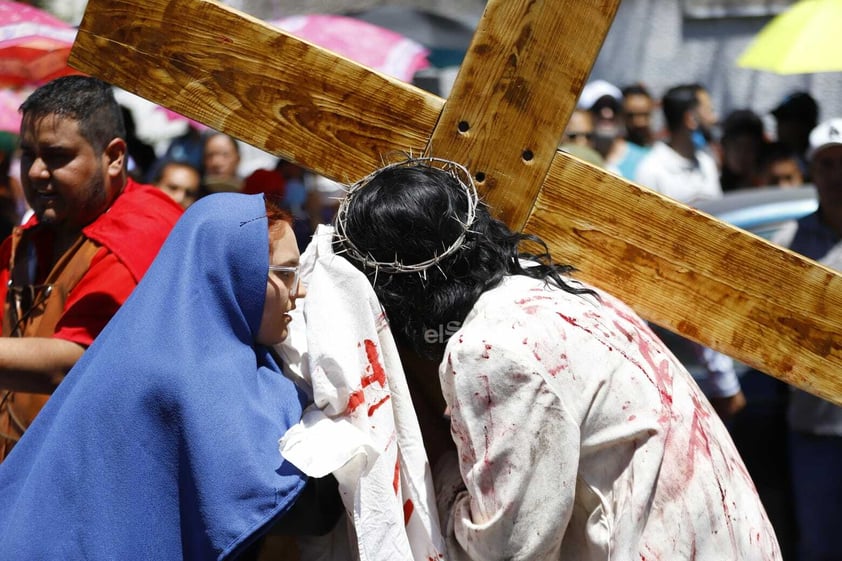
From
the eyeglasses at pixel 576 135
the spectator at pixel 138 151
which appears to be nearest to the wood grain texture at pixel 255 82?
the spectator at pixel 138 151

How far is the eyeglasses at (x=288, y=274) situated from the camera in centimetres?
226

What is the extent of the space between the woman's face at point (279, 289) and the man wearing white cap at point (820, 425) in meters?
2.67

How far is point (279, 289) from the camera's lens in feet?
7.37

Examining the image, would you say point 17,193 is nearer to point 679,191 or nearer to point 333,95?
point 679,191

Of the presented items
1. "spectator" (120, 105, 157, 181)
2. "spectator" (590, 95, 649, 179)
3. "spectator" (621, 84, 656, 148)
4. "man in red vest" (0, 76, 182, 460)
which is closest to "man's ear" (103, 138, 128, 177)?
"man in red vest" (0, 76, 182, 460)

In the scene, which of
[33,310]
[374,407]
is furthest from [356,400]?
[33,310]

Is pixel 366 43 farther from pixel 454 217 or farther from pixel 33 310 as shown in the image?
pixel 454 217

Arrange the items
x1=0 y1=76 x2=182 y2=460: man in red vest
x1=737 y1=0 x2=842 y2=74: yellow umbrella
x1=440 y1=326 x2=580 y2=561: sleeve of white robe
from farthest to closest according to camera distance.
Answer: x1=737 y1=0 x2=842 y2=74: yellow umbrella, x1=0 y1=76 x2=182 y2=460: man in red vest, x1=440 y1=326 x2=580 y2=561: sleeve of white robe

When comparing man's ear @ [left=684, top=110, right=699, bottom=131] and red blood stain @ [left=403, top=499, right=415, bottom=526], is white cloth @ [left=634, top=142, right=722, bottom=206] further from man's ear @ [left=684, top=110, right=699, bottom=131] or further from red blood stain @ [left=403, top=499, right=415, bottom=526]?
red blood stain @ [left=403, top=499, right=415, bottom=526]

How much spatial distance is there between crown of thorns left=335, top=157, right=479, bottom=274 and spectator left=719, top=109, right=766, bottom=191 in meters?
5.22

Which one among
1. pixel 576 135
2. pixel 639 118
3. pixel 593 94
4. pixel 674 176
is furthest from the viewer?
pixel 593 94

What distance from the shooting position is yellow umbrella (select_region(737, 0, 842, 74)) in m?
5.13

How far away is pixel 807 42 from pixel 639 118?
270cm

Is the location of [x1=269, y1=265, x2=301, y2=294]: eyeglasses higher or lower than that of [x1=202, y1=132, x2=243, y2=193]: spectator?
higher
